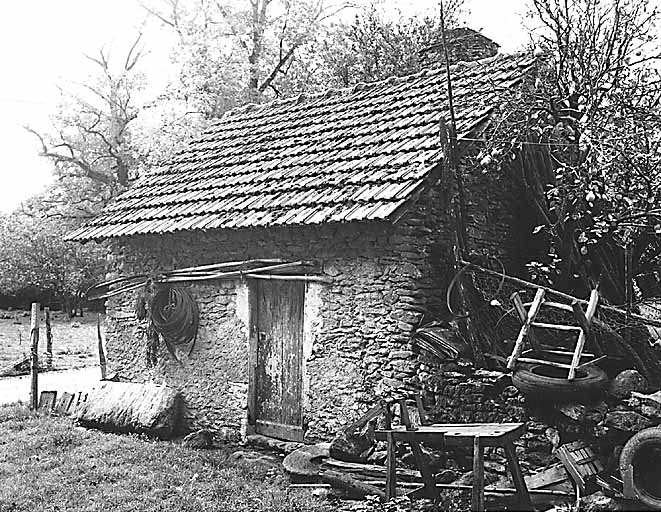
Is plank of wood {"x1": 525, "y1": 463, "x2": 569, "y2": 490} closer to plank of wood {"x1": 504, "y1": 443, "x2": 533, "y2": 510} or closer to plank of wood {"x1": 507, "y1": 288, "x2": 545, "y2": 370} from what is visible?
plank of wood {"x1": 504, "y1": 443, "x2": 533, "y2": 510}

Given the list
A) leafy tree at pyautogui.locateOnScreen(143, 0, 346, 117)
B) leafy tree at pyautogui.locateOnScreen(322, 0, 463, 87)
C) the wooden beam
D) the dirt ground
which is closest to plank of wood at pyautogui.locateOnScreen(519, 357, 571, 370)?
the wooden beam

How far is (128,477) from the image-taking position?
8.40 m

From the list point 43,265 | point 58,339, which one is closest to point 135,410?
point 58,339

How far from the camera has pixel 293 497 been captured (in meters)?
7.61

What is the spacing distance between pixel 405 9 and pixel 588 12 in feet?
55.2

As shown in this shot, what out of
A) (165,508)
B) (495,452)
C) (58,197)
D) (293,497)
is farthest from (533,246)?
(58,197)

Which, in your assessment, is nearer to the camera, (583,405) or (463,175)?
(583,405)

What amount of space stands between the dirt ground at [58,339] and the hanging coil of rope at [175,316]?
9.58m

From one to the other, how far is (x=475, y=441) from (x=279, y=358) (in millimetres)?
4638

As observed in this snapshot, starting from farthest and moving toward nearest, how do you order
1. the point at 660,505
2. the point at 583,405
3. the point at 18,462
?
the point at 18,462
the point at 583,405
the point at 660,505

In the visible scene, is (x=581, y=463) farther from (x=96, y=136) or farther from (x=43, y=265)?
(x=96, y=136)

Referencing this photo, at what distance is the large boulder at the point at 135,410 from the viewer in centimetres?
1058

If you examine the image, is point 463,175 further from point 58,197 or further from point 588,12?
point 58,197

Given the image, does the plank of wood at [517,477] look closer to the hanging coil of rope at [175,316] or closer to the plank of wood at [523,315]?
the plank of wood at [523,315]
